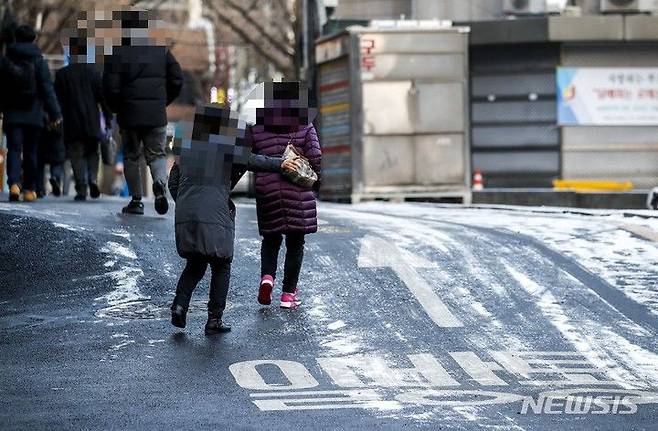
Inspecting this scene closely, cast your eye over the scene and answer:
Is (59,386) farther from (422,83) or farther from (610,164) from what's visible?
(610,164)

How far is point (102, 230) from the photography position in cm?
1277

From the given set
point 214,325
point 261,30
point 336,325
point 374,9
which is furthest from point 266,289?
point 261,30

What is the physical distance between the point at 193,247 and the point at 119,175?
41682 mm

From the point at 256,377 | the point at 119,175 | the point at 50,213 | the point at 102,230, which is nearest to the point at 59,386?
the point at 256,377

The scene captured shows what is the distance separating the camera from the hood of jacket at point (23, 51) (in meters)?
16.0

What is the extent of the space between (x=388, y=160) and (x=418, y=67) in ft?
4.94

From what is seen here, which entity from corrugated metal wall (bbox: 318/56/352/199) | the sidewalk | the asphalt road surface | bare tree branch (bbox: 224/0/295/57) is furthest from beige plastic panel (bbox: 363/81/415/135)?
bare tree branch (bbox: 224/0/295/57)

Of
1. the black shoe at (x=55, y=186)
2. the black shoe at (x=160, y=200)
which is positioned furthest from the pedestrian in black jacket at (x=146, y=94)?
the black shoe at (x=55, y=186)

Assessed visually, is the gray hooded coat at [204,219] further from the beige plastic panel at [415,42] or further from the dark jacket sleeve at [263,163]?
the beige plastic panel at [415,42]

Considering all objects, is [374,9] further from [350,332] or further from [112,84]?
[350,332]

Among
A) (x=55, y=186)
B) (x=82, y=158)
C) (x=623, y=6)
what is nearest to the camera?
(x=82, y=158)

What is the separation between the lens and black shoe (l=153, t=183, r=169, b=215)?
1409cm

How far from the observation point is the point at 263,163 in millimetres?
9672

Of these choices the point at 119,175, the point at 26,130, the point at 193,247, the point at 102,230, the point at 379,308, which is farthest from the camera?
the point at 119,175
